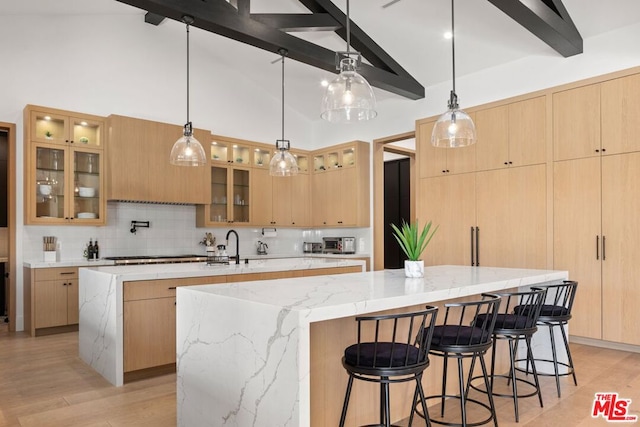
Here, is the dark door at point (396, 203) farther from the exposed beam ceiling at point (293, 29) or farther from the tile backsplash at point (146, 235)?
the exposed beam ceiling at point (293, 29)

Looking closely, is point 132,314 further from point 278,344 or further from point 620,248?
point 620,248

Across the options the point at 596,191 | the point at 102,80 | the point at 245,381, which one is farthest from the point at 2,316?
the point at 596,191

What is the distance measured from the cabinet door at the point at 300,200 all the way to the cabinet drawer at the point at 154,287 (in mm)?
3822

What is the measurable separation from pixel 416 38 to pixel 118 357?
447cm

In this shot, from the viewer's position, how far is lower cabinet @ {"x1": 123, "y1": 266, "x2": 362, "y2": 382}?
11.5 feet

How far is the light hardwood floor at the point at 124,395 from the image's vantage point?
2.85m

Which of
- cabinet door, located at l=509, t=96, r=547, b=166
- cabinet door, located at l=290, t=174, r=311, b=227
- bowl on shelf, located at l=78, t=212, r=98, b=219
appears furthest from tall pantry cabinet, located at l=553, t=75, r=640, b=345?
bowl on shelf, located at l=78, t=212, r=98, b=219

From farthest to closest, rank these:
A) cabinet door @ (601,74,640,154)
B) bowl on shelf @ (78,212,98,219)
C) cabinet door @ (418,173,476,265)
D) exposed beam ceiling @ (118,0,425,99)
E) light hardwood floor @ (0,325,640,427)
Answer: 1. bowl on shelf @ (78,212,98,219)
2. cabinet door @ (418,173,476,265)
3. cabinet door @ (601,74,640,154)
4. exposed beam ceiling @ (118,0,425,99)
5. light hardwood floor @ (0,325,640,427)

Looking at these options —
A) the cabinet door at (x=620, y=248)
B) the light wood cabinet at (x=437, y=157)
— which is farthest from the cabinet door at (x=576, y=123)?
the light wood cabinet at (x=437, y=157)

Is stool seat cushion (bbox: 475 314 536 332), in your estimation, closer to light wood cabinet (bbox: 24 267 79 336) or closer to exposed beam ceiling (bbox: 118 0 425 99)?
exposed beam ceiling (bbox: 118 0 425 99)

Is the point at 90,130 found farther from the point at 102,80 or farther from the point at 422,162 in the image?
the point at 422,162

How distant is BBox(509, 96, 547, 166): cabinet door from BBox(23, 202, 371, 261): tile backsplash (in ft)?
9.13

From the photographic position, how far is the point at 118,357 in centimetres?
345

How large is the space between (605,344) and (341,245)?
151 inches
